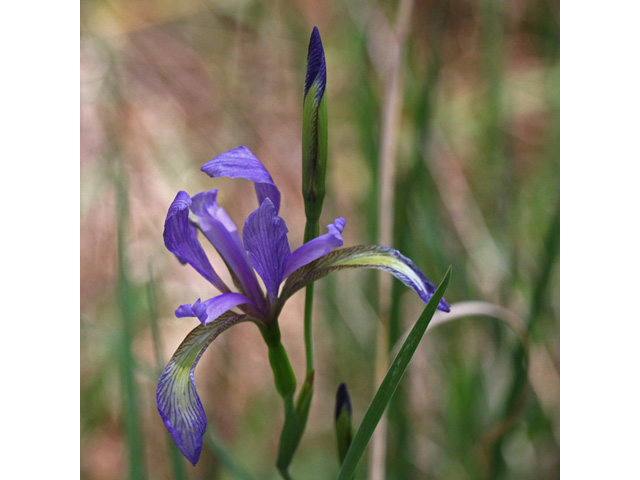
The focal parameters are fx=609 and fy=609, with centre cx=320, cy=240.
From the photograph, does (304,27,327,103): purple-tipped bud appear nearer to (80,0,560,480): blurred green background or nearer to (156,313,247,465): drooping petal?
(156,313,247,465): drooping petal

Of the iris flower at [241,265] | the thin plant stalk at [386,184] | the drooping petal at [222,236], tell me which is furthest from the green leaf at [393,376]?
the thin plant stalk at [386,184]

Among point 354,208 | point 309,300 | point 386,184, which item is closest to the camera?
point 309,300

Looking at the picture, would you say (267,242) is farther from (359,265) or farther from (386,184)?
(386,184)

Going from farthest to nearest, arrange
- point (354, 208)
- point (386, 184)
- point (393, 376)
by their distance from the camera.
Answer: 1. point (354, 208)
2. point (386, 184)
3. point (393, 376)

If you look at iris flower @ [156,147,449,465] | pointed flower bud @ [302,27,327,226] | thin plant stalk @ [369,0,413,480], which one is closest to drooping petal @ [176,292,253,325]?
iris flower @ [156,147,449,465]

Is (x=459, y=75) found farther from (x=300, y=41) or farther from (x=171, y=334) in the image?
(x=171, y=334)

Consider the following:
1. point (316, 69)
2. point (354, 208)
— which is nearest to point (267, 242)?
point (316, 69)
